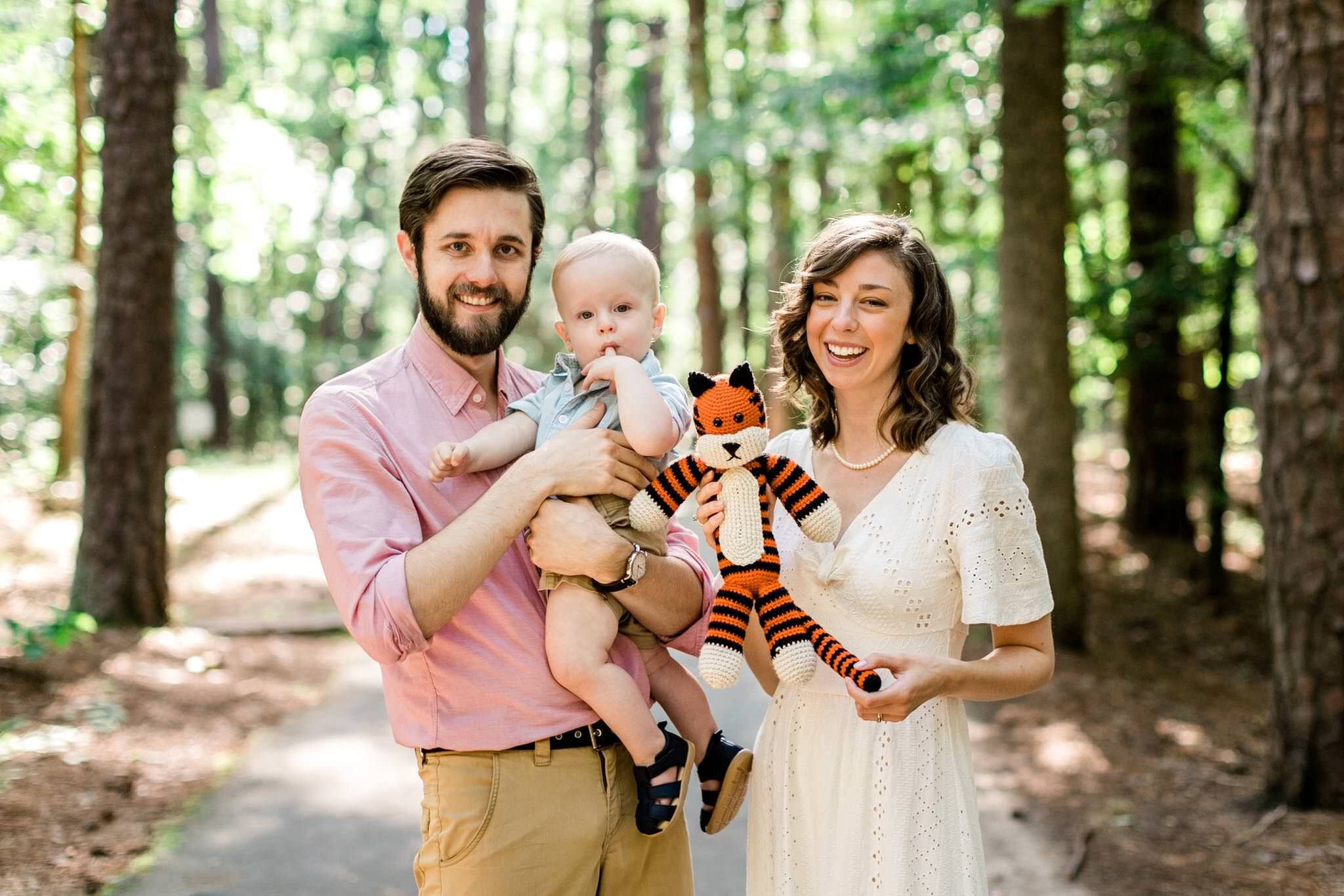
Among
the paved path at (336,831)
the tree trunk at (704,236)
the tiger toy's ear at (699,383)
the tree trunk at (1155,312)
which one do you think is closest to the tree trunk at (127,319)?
the paved path at (336,831)

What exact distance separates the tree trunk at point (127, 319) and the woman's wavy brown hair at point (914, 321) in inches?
245

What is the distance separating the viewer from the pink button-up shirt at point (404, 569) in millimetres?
2244

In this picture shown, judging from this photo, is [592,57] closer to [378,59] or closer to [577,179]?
[378,59]

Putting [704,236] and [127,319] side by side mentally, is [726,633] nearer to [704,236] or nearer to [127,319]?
[127,319]

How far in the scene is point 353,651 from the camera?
329 inches

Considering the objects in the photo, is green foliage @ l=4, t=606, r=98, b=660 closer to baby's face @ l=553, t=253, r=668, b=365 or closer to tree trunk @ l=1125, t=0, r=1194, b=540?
baby's face @ l=553, t=253, r=668, b=365

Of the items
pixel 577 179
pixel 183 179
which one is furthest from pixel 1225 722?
pixel 577 179

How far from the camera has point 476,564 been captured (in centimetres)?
225

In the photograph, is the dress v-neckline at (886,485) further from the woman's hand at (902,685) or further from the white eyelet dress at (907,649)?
the woman's hand at (902,685)

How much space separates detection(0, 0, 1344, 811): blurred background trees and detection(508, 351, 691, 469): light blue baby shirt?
54cm

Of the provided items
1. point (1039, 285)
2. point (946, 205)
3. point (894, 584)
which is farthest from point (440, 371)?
point (946, 205)

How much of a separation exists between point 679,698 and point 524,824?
50 centimetres

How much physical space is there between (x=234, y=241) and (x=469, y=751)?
1846 centimetres

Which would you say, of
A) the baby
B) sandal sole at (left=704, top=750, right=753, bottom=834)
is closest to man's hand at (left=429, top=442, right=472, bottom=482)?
the baby
